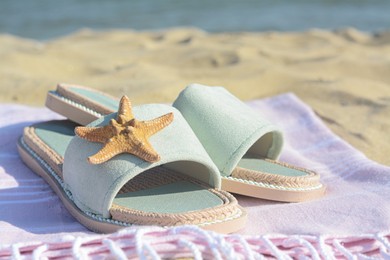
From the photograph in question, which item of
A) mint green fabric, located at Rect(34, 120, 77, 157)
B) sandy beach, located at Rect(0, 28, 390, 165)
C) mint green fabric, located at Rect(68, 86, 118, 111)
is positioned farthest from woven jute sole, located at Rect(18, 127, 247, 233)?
sandy beach, located at Rect(0, 28, 390, 165)

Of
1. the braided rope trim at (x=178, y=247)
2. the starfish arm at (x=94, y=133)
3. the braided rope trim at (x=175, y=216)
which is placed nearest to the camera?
the braided rope trim at (x=178, y=247)

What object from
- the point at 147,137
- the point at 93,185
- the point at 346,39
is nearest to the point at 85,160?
the point at 93,185

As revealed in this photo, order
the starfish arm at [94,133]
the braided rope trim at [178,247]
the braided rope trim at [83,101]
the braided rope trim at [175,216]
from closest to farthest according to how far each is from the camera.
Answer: the braided rope trim at [178,247] → the braided rope trim at [175,216] → the starfish arm at [94,133] → the braided rope trim at [83,101]

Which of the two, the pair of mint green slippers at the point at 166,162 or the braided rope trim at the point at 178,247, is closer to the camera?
the braided rope trim at the point at 178,247

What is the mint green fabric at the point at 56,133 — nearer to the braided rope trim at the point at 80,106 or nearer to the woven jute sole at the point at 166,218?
the braided rope trim at the point at 80,106

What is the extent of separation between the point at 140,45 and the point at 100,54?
21.1 inches

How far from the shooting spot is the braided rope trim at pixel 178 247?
4.64ft

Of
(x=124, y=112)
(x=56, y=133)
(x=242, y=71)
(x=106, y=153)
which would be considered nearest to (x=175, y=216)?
(x=106, y=153)

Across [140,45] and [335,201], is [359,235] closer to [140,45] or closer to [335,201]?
[335,201]

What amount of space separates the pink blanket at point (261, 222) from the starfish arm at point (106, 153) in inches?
7.8

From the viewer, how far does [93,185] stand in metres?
1.66

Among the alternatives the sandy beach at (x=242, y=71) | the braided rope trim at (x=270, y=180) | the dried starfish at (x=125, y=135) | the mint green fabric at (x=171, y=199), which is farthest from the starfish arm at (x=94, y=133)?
the sandy beach at (x=242, y=71)

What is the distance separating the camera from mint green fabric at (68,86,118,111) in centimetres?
226

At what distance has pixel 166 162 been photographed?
1660mm
